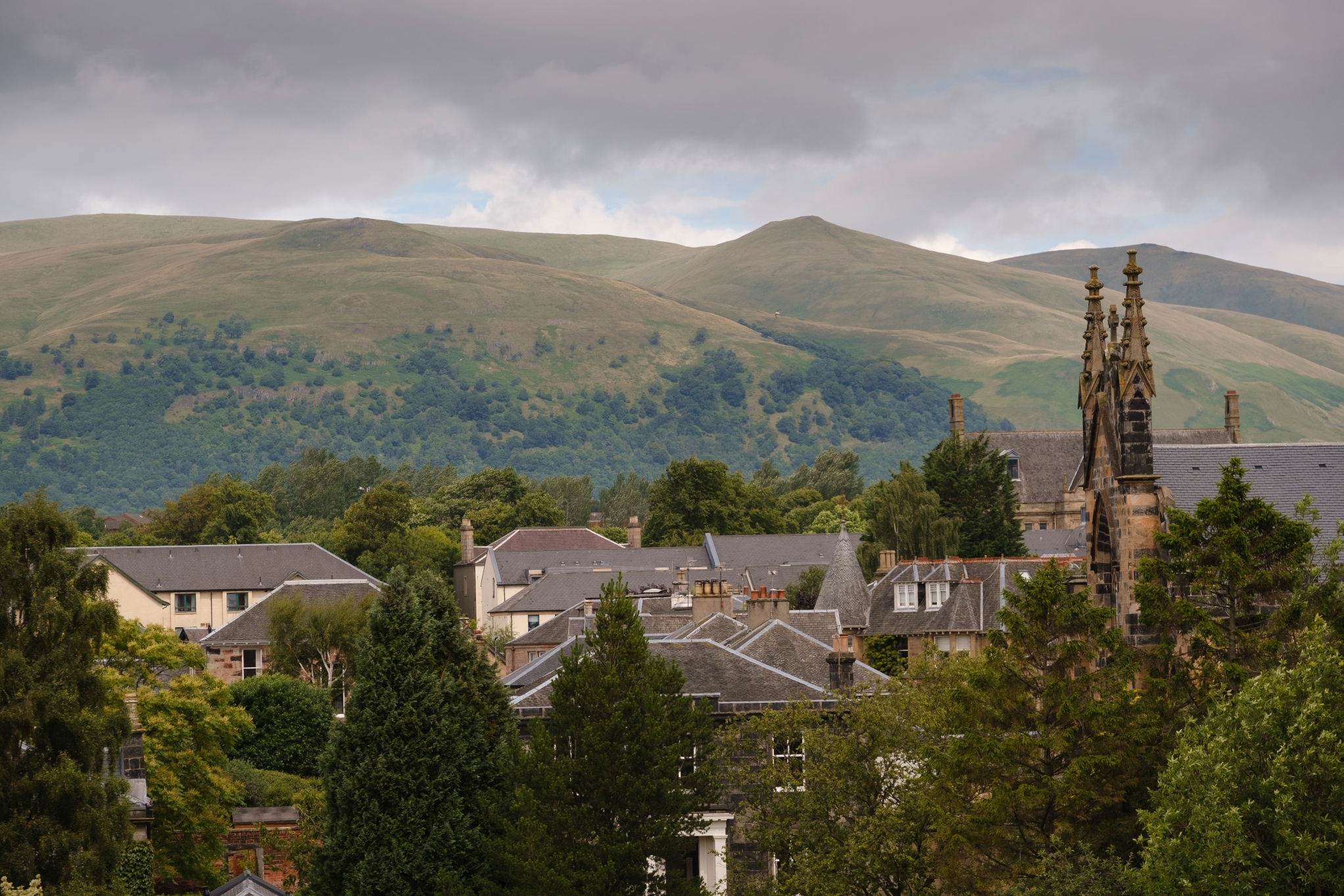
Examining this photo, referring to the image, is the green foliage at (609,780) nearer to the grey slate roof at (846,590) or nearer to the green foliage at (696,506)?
the grey slate roof at (846,590)

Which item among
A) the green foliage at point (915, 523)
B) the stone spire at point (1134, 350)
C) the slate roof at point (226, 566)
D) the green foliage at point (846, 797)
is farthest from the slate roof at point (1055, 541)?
the green foliage at point (846, 797)

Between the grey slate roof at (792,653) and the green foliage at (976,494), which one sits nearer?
the grey slate roof at (792,653)

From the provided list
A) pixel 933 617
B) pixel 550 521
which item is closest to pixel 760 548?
pixel 550 521

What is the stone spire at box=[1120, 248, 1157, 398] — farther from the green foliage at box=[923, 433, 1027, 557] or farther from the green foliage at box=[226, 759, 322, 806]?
the green foliage at box=[923, 433, 1027, 557]

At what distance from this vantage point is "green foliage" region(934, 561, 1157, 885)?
3156cm

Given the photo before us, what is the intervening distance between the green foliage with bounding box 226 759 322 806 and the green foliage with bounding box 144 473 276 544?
114144 millimetres

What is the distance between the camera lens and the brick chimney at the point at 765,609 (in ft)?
207

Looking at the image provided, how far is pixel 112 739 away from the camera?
39.3 m

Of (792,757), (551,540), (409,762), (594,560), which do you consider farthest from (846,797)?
(551,540)

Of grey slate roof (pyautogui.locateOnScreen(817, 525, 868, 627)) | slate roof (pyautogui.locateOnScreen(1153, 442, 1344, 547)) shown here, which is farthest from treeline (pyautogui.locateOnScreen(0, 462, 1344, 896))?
grey slate roof (pyautogui.locateOnScreen(817, 525, 868, 627))

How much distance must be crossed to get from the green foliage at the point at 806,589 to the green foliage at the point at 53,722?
2657 inches

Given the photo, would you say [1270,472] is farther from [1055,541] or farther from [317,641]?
[1055,541]

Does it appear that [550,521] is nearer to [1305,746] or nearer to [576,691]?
[576,691]

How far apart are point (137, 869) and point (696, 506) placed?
406 ft
